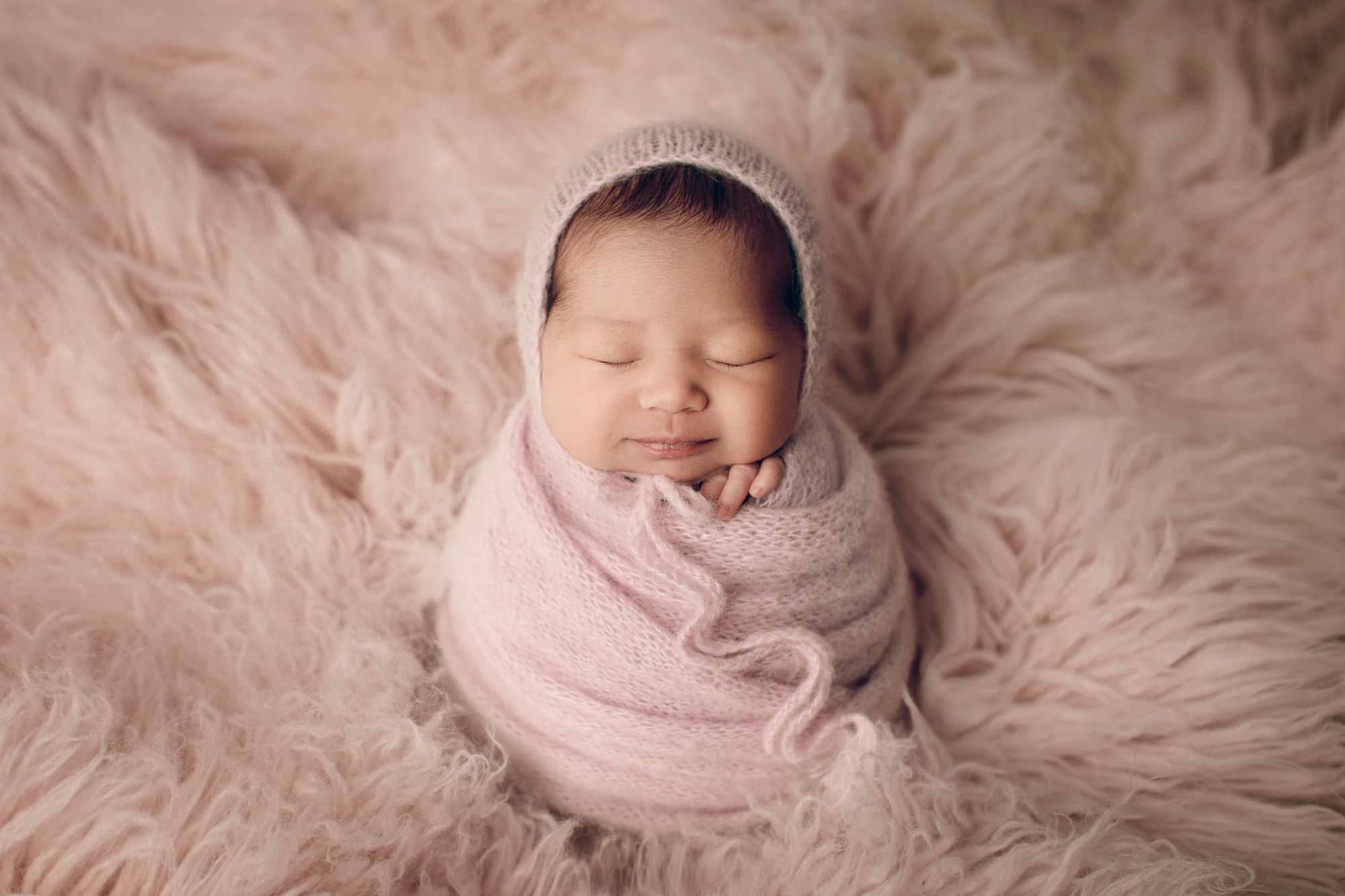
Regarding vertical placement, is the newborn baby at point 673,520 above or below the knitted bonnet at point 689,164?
below

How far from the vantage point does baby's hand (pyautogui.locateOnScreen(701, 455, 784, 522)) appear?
0.72 m

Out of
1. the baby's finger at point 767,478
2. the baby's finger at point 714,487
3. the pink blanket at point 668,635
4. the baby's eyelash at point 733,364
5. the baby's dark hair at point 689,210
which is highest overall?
the baby's dark hair at point 689,210

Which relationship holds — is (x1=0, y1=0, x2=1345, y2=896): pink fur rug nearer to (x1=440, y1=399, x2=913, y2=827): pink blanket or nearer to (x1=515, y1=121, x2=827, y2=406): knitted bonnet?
(x1=440, y1=399, x2=913, y2=827): pink blanket

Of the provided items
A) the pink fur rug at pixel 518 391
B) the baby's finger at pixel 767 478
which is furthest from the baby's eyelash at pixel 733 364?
the pink fur rug at pixel 518 391

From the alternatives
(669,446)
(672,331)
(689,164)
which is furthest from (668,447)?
(689,164)

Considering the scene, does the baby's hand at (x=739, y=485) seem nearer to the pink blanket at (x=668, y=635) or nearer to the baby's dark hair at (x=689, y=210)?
the pink blanket at (x=668, y=635)

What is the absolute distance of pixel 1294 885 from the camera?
68cm

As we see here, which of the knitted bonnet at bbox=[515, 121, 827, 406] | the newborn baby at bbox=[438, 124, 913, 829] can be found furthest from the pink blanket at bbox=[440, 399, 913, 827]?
the knitted bonnet at bbox=[515, 121, 827, 406]

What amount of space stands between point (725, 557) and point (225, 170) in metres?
0.76

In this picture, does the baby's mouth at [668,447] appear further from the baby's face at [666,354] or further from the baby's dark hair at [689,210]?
the baby's dark hair at [689,210]

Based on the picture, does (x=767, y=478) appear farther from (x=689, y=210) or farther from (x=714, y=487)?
(x=689, y=210)

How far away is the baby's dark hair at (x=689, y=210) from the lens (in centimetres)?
66

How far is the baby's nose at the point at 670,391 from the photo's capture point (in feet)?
2.15

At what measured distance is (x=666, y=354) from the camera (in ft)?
2.17
